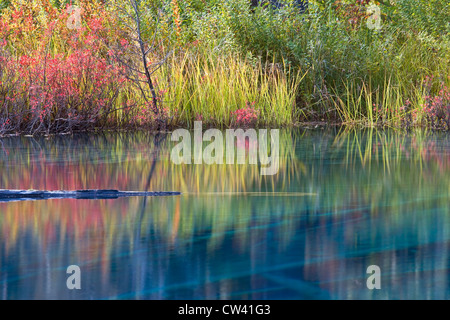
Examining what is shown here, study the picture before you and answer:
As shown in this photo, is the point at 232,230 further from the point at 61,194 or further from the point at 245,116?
the point at 245,116

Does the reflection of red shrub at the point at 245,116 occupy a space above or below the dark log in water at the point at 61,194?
above

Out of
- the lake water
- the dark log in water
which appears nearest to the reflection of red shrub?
the lake water

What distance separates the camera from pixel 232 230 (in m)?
4.43

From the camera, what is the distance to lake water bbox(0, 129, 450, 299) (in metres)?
3.38

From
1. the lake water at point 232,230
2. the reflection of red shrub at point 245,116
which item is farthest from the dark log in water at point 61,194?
the reflection of red shrub at point 245,116

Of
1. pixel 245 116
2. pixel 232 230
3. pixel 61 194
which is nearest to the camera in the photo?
pixel 232 230

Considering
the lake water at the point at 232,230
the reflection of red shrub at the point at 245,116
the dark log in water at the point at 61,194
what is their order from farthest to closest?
the reflection of red shrub at the point at 245,116 → the dark log in water at the point at 61,194 → the lake water at the point at 232,230

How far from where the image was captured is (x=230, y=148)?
344 inches

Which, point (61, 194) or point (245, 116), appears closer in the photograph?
point (61, 194)

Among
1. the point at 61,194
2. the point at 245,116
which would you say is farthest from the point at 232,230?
the point at 245,116

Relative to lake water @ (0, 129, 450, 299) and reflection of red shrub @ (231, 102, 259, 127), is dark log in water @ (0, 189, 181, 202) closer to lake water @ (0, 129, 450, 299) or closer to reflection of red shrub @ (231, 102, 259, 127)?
lake water @ (0, 129, 450, 299)

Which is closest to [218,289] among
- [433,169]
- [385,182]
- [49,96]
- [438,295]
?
[438,295]

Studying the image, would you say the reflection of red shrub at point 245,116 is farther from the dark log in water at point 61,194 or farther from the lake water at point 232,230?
the dark log in water at point 61,194

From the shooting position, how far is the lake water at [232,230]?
3.38 metres
